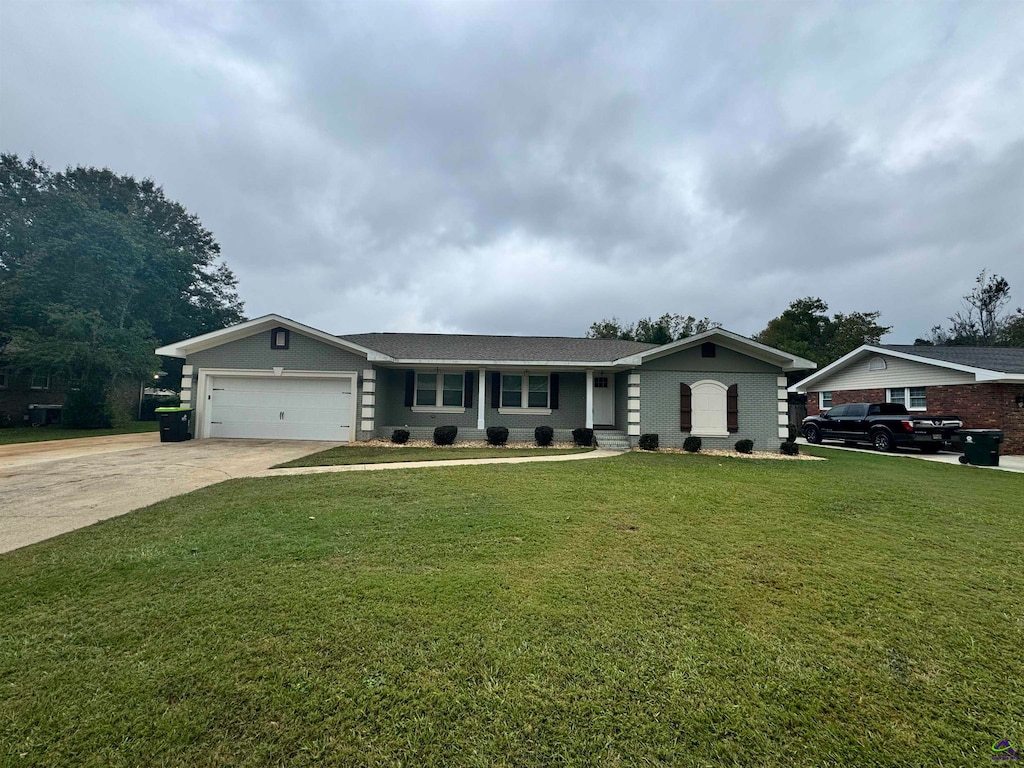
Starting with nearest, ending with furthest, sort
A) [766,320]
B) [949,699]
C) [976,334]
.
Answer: [949,699] → [976,334] → [766,320]

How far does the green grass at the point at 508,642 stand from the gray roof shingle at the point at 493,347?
9218 mm

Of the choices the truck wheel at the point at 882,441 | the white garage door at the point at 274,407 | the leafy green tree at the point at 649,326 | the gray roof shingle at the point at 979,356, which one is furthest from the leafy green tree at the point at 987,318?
the white garage door at the point at 274,407

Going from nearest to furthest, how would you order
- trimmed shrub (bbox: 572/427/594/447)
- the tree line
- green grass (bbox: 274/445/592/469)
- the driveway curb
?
the driveway curb, green grass (bbox: 274/445/592/469), trimmed shrub (bbox: 572/427/594/447), the tree line

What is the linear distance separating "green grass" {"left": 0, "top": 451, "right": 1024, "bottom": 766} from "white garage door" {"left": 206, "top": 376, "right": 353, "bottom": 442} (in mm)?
8447

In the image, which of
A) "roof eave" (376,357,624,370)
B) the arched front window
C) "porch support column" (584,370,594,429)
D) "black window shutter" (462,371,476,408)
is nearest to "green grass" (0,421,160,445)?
"roof eave" (376,357,624,370)

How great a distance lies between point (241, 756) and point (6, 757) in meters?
0.97

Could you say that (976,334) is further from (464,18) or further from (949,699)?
(949,699)

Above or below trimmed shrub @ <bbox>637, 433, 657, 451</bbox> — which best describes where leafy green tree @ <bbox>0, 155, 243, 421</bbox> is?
above

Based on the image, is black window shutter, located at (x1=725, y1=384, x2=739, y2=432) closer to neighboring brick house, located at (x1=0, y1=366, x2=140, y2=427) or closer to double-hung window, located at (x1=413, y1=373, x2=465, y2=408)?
double-hung window, located at (x1=413, y1=373, x2=465, y2=408)

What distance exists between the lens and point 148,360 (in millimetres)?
19125

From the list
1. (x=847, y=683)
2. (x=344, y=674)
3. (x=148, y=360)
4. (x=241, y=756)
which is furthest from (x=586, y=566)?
(x=148, y=360)

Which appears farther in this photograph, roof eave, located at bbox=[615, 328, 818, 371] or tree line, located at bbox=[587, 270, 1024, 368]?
tree line, located at bbox=[587, 270, 1024, 368]

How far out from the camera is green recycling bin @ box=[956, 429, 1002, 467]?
1148 centimetres

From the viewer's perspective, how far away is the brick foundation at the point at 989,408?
14.0 m
